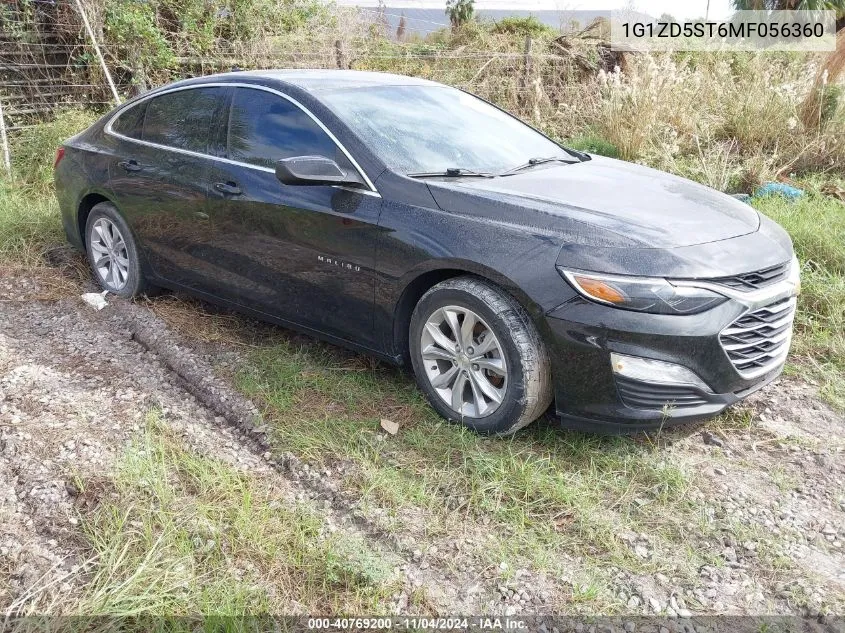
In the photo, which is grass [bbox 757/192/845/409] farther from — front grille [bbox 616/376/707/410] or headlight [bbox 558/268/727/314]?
headlight [bbox 558/268/727/314]

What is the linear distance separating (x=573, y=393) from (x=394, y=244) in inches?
40.0

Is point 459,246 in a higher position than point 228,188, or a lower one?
lower

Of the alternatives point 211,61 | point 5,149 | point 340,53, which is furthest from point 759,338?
→ point 340,53

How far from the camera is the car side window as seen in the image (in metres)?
3.55

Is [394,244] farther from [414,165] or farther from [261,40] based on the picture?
[261,40]

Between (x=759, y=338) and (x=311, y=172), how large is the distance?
2.04m

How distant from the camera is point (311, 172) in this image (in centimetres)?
326

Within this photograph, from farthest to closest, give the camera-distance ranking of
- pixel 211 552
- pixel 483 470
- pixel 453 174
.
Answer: pixel 453 174 → pixel 483 470 → pixel 211 552

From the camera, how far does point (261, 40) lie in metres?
10.0

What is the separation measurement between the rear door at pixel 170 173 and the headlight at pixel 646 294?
2.26 meters

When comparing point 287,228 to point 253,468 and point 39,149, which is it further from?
point 39,149

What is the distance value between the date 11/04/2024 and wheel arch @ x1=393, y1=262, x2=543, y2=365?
3.74ft

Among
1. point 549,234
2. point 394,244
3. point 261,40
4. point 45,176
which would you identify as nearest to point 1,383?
point 394,244

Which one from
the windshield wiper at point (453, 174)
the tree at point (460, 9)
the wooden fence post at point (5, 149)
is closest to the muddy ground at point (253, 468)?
the windshield wiper at point (453, 174)
